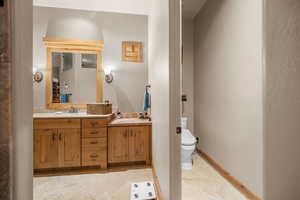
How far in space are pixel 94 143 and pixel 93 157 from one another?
0.21m

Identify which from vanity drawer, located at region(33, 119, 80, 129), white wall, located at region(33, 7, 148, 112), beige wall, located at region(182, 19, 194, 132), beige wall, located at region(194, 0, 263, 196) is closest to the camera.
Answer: beige wall, located at region(194, 0, 263, 196)

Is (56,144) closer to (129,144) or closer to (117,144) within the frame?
(117,144)

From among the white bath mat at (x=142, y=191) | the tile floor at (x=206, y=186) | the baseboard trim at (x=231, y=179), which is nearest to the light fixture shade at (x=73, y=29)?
the white bath mat at (x=142, y=191)

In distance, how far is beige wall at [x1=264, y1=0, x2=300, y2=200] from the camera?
1396mm

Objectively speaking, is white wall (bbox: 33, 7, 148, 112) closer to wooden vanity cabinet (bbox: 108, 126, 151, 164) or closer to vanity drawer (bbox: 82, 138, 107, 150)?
wooden vanity cabinet (bbox: 108, 126, 151, 164)

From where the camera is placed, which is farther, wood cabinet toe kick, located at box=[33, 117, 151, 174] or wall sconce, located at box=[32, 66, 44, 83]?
wall sconce, located at box=[32, 66, 44, 83]

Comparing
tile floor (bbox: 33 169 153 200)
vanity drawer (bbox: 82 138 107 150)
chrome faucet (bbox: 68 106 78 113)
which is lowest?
tile floor (bbox: 33 169 153 200)

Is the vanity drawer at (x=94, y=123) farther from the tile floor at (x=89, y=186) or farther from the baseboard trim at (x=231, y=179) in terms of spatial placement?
the baseboard trim at (x=231, y=179)

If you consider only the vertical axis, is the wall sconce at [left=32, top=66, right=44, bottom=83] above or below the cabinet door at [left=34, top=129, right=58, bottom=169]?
above

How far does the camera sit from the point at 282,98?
1.41 meters

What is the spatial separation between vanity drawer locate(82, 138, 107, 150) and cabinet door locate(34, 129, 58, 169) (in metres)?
0.40

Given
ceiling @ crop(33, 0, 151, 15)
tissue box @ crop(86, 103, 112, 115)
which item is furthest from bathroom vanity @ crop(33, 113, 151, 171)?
ceiling @ crop(33, 0, 151, 15)

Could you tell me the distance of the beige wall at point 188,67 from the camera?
324cm

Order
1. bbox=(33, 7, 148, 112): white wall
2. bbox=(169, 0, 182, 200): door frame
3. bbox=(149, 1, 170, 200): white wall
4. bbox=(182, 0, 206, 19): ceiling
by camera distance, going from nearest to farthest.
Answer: bbox=(169, 0, 182, 200): door frame
bbox=(149, 1, 170, 200): white wall
bbox=(182, 0, 206, 19): ceiling
bbox=(33, 7, 148, 112): white wall
